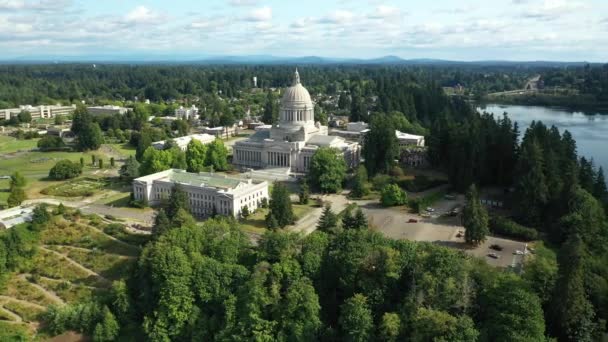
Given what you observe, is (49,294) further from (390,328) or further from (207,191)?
(390,328)

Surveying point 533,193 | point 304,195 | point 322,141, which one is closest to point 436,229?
point 533,193

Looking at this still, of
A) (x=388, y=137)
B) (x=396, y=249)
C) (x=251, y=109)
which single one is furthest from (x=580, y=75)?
(x=396, y=249)

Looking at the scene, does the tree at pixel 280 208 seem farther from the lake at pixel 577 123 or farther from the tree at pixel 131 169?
the lake at pixel 577 123

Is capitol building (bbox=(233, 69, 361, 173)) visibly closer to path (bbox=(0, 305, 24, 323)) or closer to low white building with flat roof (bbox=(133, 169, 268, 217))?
low white building with flat roof (bbox=(133, 169, 268, 217))

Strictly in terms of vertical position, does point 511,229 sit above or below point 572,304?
below

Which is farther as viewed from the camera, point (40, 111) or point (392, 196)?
point (40, 111)

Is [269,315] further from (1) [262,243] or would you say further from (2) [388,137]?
(2) [388,137]
